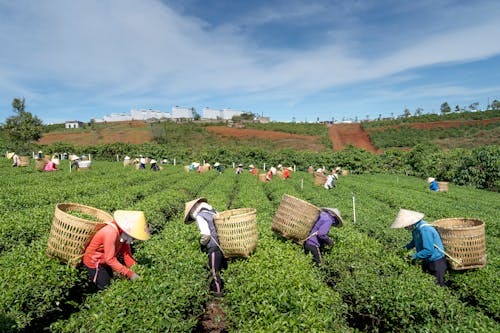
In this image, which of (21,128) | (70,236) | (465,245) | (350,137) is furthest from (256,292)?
(350,137)

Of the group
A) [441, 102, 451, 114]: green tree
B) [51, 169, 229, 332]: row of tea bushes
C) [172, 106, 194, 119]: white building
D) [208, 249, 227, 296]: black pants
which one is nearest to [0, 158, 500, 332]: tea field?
[51, 169, 229, 332]: row of tea bushes

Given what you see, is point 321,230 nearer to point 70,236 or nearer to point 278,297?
point 278,297

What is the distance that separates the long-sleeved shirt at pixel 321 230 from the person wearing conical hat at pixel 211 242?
1.93 m

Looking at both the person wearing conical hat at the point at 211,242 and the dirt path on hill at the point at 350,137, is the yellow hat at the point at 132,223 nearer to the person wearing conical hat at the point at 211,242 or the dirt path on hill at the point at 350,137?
the person wearing conical hat at the point at 211,242

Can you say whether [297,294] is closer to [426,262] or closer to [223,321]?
[223,321]

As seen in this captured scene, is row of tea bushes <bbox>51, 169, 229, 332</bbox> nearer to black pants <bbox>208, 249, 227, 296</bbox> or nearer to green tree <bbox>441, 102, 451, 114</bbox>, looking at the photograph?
black pants <bbox>208, 249, 227, 296</bbox>

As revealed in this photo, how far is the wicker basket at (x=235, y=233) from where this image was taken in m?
5.72

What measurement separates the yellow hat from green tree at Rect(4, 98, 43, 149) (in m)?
45.5

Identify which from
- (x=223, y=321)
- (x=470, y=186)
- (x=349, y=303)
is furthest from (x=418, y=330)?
(x=470, y=186)

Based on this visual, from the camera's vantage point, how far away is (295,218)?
668cm

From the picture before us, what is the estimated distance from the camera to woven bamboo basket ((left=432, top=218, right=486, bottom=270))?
593 centimetres

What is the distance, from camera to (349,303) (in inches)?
215

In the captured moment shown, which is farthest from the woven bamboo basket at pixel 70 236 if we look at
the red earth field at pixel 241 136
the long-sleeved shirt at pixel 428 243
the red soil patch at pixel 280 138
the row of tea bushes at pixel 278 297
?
the red earth field at pixel 241 136

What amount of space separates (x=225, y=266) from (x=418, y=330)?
3.38 metres
